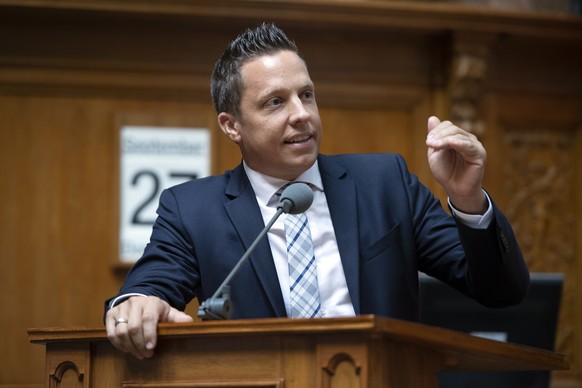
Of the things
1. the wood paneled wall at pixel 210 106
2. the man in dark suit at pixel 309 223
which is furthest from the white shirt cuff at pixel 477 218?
the wood paneled wall at pixel 210 106

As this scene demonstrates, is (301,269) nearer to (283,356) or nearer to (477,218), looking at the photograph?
(477,218)

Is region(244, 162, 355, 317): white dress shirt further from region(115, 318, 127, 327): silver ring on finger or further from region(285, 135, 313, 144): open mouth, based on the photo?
region(115, 318, 127, 327): silver ring on finger

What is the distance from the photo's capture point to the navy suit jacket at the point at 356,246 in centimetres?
259

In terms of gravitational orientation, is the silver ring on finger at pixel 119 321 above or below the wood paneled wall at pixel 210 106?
below

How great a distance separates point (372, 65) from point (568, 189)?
1178 millimetres

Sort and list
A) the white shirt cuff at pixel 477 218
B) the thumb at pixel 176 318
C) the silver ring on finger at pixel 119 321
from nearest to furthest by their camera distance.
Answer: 1. the silver ring on finger at pixel 119 321
2. the thumb at pixel 176 318
3. the white shirt cuff at pixel 477 218

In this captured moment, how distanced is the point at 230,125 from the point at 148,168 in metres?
1.99

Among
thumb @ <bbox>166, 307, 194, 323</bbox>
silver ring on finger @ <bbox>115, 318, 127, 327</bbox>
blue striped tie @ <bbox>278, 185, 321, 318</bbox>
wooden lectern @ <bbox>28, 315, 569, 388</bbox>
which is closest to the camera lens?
wooden lectern @ <bbox>28, 315, 569, 388</bbox>

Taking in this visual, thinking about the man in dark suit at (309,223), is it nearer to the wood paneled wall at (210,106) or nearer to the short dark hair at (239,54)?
the short dark hair at (239,54)

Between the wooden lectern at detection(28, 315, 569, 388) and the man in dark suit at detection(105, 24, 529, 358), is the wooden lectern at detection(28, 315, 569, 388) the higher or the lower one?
the lower one

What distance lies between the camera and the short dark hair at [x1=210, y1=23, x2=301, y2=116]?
114 inches

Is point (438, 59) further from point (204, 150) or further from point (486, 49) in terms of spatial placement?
point (204, 150)

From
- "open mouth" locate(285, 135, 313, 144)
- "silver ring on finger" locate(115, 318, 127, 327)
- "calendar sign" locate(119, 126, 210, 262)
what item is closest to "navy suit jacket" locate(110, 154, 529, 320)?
"open mouth" locate(285, 135, 313, 144)

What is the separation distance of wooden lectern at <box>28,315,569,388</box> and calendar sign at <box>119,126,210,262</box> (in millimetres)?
2547
